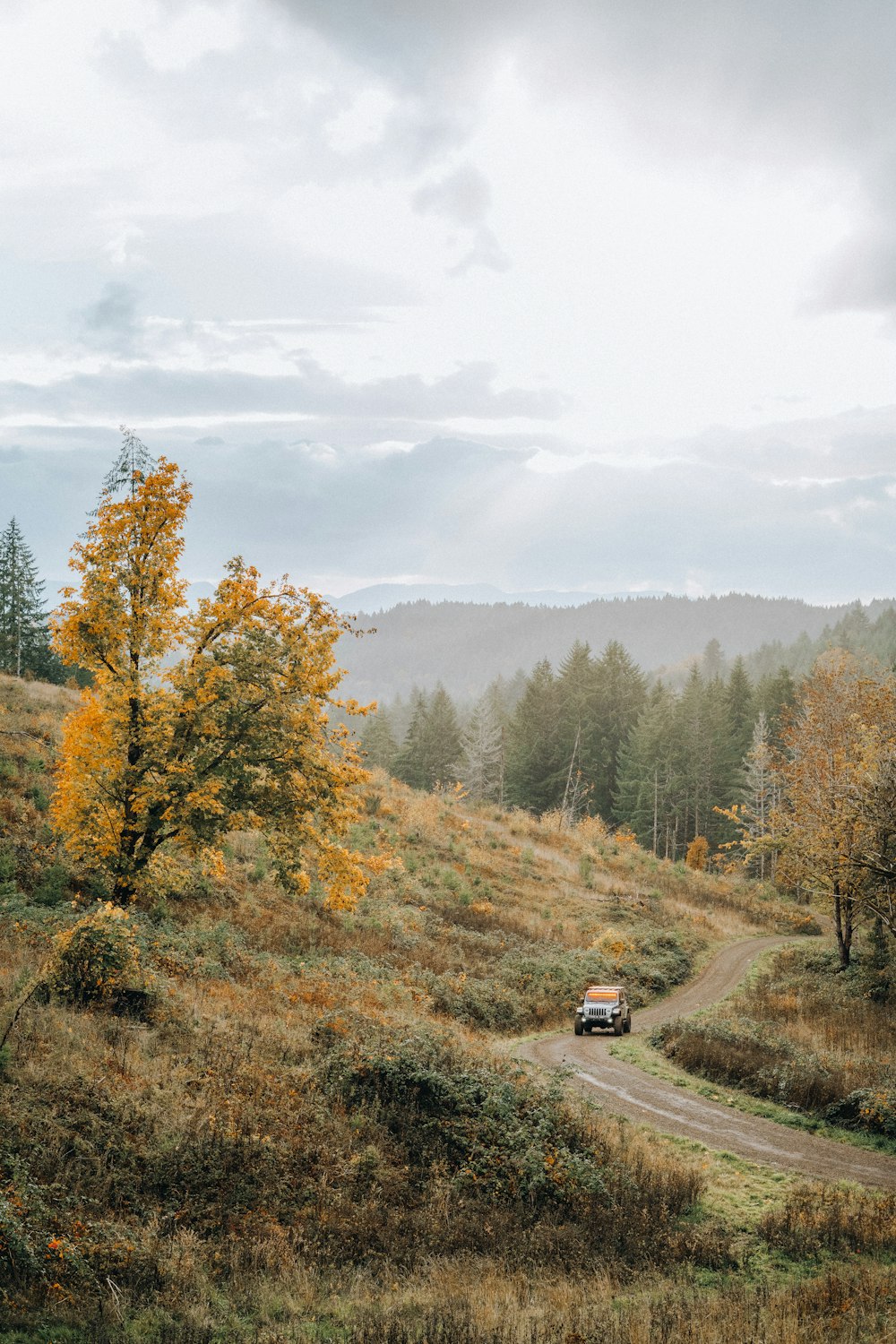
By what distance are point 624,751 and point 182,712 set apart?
6519cm

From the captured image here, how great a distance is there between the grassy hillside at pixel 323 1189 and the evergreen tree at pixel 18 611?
42378mm

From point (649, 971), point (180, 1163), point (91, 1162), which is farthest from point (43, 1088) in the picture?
point (649, 971)

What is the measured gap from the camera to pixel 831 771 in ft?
85.2

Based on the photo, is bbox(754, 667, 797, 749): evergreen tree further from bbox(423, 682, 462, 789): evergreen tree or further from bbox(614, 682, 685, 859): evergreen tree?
bbox(423, 682, 462, 789): evergreen tree

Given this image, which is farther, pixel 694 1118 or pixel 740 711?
pixel 740 711

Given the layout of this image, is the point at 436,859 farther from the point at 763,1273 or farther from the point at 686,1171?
the point at 763,1273

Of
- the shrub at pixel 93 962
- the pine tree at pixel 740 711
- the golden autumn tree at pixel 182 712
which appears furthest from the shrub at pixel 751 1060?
the pine tree at pixel 740 711

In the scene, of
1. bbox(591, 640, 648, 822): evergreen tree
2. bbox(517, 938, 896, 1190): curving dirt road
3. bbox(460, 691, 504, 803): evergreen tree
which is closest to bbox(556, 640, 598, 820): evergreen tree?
bbox(591, 640, 648, 822): evergreen tree

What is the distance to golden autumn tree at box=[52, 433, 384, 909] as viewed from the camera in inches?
578

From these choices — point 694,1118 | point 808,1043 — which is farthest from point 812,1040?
point 694,1118

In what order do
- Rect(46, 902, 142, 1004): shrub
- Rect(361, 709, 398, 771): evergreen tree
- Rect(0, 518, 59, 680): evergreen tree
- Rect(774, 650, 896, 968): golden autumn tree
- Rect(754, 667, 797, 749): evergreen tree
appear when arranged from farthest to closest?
Rect(361, 709, 398, 771): evergreen tree
Rect(754, 667, 797, 749): evergreen tree
Rect(0, 518, 59, 680): evergreen tree
Rect(774, 650, 896, 968): golden autumn tree
Rect(46, 902, 142, 1004): shrub

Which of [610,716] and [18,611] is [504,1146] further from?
[610,716]

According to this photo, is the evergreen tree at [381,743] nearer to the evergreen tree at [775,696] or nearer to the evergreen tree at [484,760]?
the evergreen tree at [484,760]

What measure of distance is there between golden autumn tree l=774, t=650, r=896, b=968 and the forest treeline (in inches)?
1416
